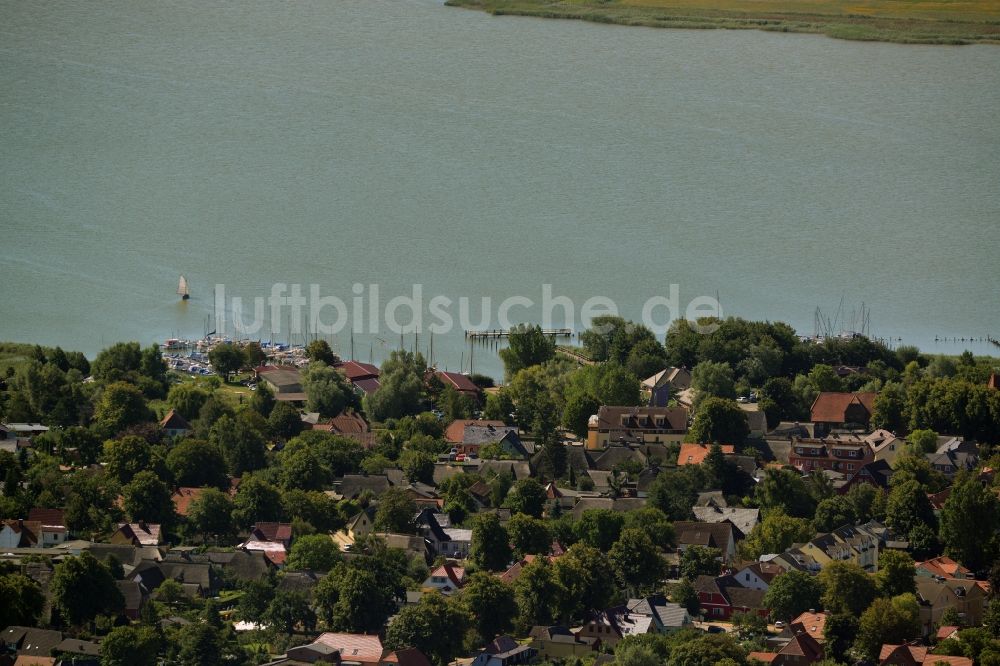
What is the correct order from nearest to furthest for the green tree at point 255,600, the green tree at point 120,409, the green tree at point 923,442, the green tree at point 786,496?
the green tree at point 255,600 → the green tree at point 786,496 → the green tree at point 120,409 → the green tree at point 923,442

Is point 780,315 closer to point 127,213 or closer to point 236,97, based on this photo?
point 127,213

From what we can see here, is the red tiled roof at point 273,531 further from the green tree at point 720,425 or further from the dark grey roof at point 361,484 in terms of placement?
the green tree at point 720,425

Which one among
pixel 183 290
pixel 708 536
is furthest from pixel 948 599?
pixel 183 290

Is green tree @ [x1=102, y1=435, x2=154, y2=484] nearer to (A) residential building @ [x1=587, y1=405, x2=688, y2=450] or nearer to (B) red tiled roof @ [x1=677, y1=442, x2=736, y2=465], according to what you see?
(A) residential building @ [x1=587, y1=405, x2=688, y2=450]

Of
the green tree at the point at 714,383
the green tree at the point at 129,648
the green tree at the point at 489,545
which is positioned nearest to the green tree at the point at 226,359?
the green tree at the point at 714,383

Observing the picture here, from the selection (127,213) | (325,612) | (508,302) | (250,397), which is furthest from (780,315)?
(325,612)

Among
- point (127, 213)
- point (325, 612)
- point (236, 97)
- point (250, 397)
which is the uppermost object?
point (236, 97)
